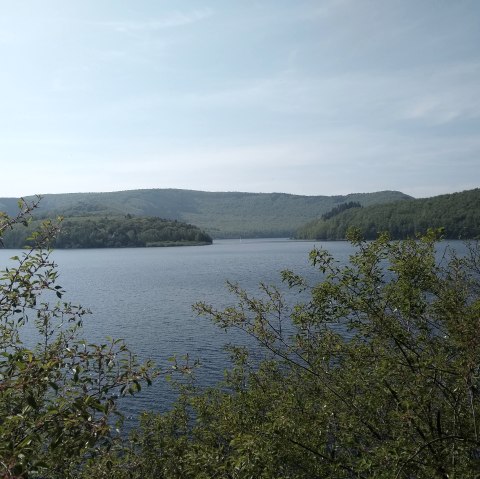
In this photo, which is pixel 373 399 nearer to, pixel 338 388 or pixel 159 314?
pixel 338 388

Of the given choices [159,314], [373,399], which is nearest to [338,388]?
[373,399]

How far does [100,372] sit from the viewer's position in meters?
7.46

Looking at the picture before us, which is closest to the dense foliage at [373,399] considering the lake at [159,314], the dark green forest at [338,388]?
the dark green forest at [338,388]

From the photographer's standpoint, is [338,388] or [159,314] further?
[159,314]

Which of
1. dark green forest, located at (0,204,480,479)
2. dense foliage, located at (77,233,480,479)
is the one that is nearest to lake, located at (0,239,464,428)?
dark green forest, located at (0,204,480,479)

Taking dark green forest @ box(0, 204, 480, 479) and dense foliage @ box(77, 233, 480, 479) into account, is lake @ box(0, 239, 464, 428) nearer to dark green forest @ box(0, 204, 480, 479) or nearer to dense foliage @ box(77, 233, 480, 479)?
dark green forest @ box(0, 204, 480, 479)

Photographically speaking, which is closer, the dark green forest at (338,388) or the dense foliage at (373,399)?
the dark green forest at (338,388)

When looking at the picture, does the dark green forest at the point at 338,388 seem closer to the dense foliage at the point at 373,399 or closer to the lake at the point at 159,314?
the dense foliage at the point at 373,399

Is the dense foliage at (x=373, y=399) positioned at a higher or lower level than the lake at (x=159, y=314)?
higher

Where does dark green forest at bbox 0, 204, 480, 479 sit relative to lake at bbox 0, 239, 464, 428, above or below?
above

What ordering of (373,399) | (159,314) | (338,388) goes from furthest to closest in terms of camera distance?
(159,314) < (338,388) < (373,399)

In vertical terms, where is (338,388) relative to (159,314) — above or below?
above

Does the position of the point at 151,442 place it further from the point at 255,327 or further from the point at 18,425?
the point at 18,425

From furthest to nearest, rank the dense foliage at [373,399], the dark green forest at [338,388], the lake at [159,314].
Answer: the lake at [159,314] < the dense foliage at [373,399] < the dark green forest at [338,388]
